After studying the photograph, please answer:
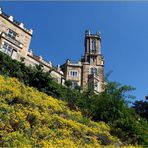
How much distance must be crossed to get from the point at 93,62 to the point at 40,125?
145ft

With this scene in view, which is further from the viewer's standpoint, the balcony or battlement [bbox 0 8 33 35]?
battlement [bbox 0 8 33 35]

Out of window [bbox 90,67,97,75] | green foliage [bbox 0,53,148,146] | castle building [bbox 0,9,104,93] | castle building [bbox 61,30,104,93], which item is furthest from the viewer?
window [bbox 90,67,97,75]

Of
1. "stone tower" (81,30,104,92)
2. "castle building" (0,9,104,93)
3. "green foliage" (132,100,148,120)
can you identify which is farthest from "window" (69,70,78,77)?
"green foliage" (132,100,148,120)

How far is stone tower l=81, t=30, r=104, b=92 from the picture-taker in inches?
2445

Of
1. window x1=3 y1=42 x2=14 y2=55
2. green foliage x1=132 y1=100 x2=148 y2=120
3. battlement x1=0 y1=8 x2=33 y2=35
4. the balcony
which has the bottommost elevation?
green foliage x1=132 y1=100 x2=148 y2=120

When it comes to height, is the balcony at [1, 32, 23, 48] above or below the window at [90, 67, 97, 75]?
below

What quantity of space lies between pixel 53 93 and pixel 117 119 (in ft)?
24.7

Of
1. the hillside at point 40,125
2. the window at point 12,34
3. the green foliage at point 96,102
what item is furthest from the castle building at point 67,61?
the hillside at point 40,125

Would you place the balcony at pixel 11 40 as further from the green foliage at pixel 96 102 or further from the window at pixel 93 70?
the window at pixel 93 70

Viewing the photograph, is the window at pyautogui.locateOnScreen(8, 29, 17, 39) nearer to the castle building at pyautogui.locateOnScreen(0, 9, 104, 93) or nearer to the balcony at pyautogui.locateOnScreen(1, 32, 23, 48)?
the castle building at pyautogui.locateOnScreen(0, 9, 104, 93)

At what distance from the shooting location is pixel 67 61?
210 ft

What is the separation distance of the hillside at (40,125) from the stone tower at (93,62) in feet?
99.5

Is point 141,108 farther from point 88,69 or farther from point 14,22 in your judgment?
point 14,22

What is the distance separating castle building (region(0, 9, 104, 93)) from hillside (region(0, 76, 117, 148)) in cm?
1227
